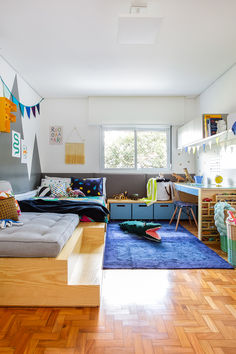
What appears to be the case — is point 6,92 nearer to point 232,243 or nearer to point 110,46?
point 110,46

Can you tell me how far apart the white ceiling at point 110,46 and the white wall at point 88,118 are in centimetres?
47

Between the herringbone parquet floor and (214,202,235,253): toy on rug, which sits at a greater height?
(214,202,235,253): toy on rug

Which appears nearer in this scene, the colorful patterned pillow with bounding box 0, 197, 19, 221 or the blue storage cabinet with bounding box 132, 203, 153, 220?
the colorful patterned pillow with bounding box 0, 197, 19, 221

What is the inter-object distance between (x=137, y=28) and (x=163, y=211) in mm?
3024

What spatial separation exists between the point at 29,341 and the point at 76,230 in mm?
1211

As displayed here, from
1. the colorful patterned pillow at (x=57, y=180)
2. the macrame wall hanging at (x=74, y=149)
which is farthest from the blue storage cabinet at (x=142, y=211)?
the macrame wall hanging at (x=74, y=149)

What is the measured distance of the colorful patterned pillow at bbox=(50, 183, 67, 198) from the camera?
3.99 m

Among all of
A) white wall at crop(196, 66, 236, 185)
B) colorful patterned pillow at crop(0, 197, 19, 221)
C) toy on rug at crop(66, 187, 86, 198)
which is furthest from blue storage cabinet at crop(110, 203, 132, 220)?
colorful patterned pillow at crop(0, 197, 19, 221)

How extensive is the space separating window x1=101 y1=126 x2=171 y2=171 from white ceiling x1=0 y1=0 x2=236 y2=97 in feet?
2.96

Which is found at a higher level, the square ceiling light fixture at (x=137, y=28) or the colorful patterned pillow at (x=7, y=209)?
the square ceiling light fixture at (x=137, y=28)

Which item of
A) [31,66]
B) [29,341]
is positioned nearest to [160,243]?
[29,341]

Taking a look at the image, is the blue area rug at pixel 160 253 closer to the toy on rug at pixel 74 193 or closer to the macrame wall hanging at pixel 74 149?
the toy on rug at pixel 74 193

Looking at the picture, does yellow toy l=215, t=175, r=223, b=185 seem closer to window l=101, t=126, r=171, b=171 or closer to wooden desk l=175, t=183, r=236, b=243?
wooden desk l=175, t=183, r=236, b=243

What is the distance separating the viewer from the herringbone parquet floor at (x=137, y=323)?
1.29m
